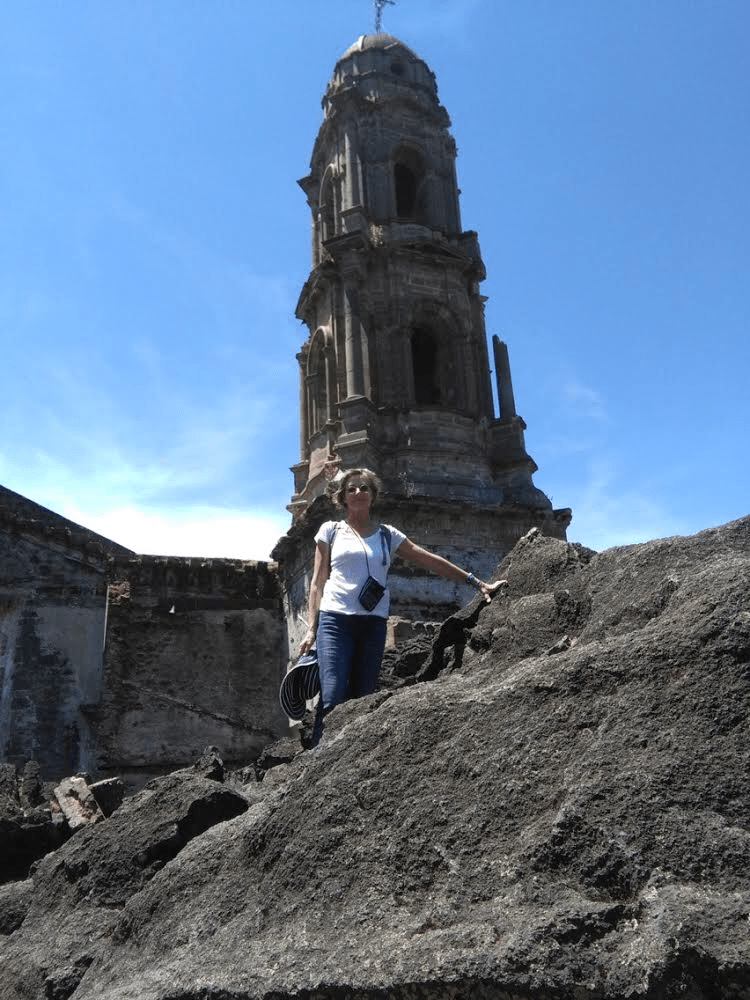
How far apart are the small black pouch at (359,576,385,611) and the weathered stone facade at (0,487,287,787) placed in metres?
9.88

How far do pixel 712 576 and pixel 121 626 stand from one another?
42.3 ft

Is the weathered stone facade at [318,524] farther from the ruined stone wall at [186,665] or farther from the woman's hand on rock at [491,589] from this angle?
the woman's hand on rock at [491,589]

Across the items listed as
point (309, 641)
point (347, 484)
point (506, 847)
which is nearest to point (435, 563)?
point (347, 484)

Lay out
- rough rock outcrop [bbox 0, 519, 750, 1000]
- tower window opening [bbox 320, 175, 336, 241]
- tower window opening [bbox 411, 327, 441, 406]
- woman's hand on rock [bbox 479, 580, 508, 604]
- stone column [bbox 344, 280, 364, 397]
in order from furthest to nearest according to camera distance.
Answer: tower window opening [bbox 320, 175, 336, 241] → tower window opening [bbox 411, 327, 441, 406] → stone column [bbox 344, 280, 364, 397] → woman's hand on rock [bbox 479, 580, 508, 604] → rough rock outcrop [bbox 0, 519, 750, 1000]

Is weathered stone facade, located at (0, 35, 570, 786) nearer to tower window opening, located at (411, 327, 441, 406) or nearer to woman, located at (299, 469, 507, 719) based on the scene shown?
tower window opening, located at (411, 327, 441, 406)

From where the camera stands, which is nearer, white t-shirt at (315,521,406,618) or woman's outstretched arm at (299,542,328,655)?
white t-shirt at (315,521,406,618)

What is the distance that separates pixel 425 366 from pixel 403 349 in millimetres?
1449

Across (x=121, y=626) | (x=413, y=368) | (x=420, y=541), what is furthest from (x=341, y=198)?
(x=121, y=626)

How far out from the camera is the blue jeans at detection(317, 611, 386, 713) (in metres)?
4.69

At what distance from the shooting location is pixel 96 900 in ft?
10.9

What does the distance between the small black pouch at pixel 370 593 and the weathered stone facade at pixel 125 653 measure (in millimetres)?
9884

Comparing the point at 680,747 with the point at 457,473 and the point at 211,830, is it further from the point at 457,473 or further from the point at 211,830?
the point at 457,473

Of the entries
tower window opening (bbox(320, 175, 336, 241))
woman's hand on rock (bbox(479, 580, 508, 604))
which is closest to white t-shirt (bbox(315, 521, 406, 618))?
woman's hand on rock (bbox(479, 580, 508, 604))

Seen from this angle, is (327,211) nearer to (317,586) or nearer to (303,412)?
(303,412)
